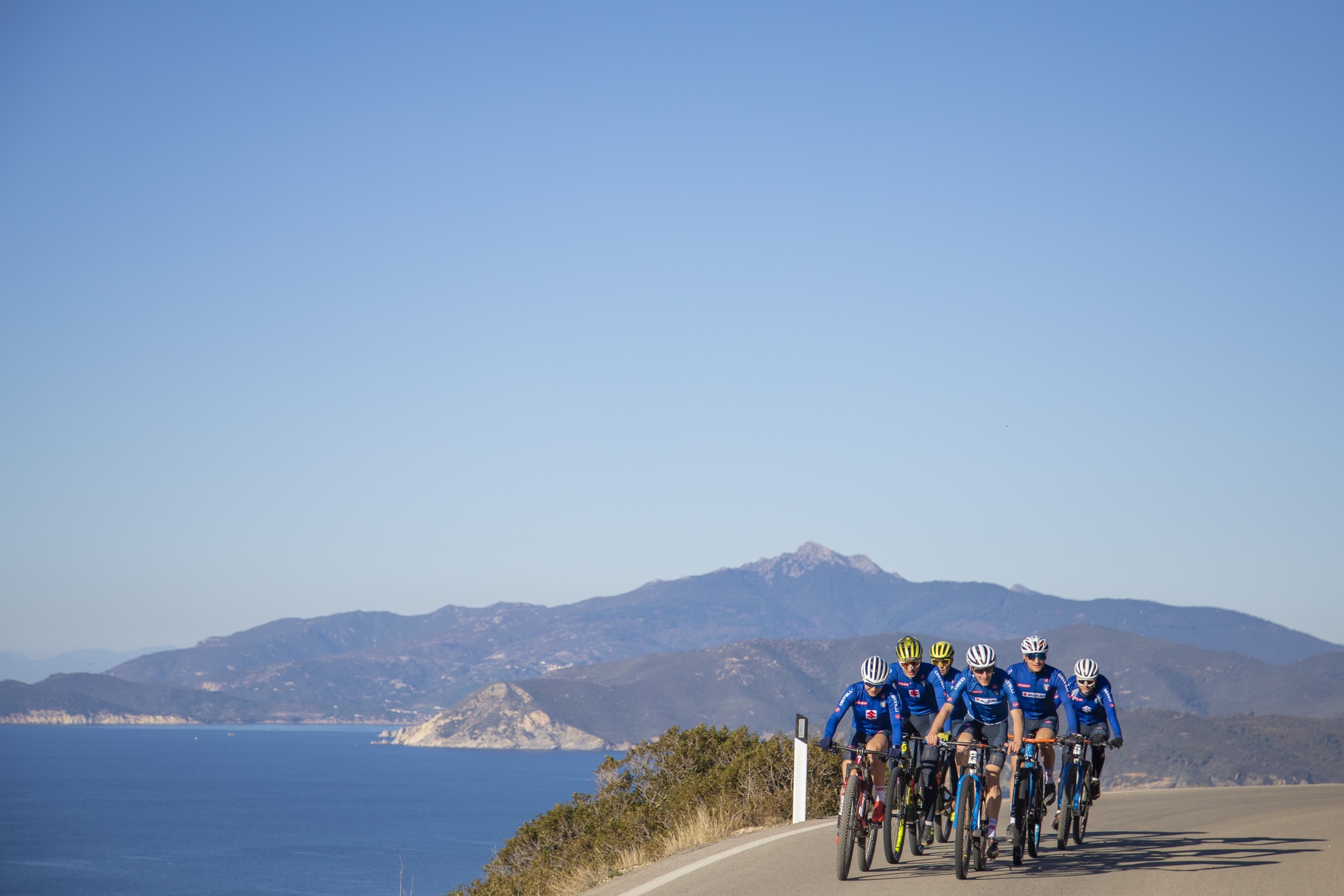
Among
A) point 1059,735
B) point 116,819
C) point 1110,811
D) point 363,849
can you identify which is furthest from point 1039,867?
point 116,819

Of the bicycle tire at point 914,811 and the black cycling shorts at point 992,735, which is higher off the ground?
the black cycling shorts at point 992,735

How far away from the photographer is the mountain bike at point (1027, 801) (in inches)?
388

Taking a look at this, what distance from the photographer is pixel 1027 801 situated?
396 inches

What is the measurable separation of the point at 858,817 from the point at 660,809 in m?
6.62

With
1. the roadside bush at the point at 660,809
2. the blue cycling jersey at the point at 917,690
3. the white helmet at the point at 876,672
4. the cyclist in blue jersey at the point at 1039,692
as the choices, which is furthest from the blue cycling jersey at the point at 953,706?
the roadside bush at the point at 660,809

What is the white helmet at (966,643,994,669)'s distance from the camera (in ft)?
31.8

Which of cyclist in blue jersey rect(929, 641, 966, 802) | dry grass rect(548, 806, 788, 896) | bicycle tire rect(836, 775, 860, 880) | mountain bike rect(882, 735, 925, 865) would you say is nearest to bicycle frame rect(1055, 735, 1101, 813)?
cyclist in blue jersey rect(929, 641, 966, 802)

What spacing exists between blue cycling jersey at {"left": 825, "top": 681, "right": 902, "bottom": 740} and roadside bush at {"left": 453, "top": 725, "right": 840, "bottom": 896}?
2549 mm

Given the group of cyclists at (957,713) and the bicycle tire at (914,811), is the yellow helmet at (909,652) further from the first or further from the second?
the bicycle tire at (914,811)

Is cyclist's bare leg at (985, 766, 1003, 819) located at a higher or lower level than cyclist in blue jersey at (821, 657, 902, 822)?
lower

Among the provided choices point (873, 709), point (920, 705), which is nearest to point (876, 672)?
point (873, 709)

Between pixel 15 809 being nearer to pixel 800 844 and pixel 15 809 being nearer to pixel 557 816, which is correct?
pixel 557 816

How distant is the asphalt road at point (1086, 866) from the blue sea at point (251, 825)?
65.6 metres

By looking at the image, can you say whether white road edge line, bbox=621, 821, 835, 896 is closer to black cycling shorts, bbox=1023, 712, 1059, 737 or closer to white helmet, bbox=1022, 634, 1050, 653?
black cycling shorts, bbox=1023, 712, 1059, 737
